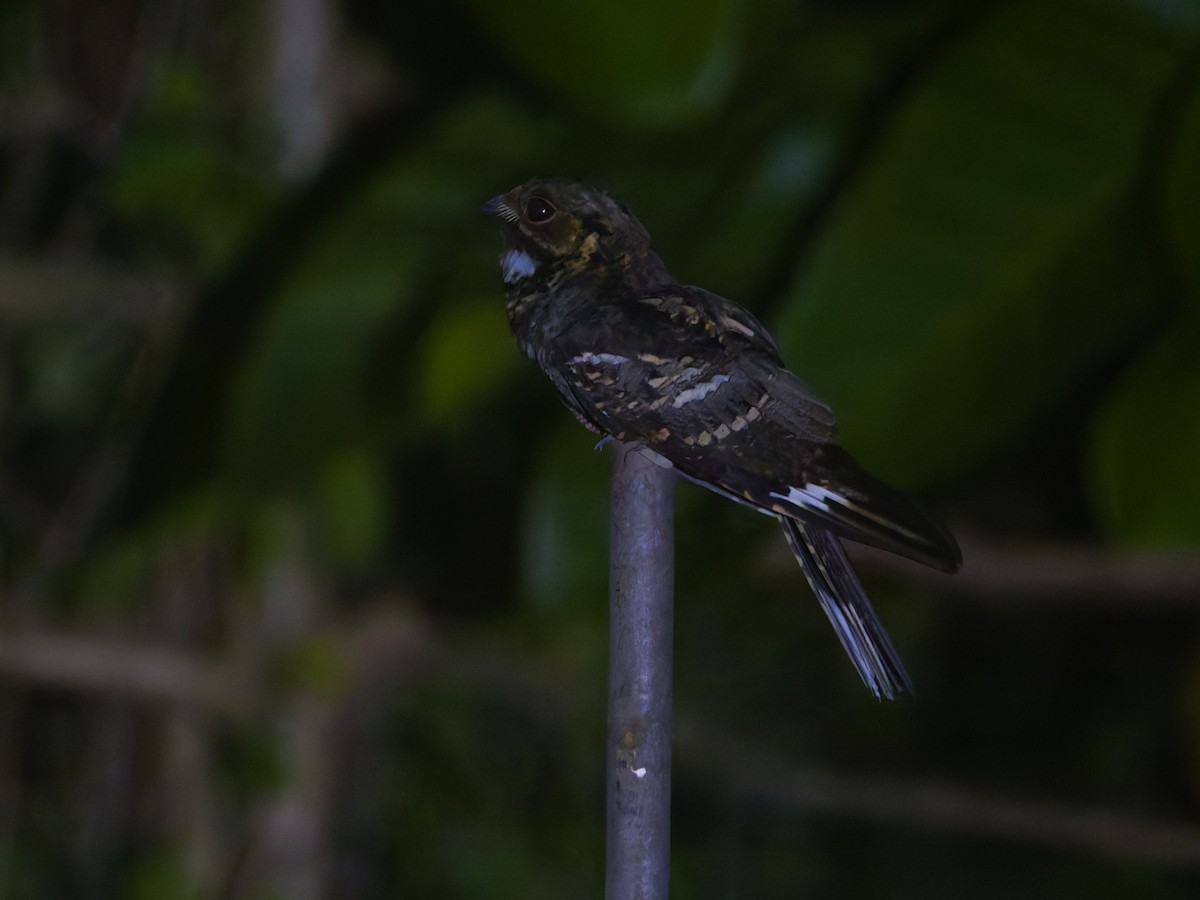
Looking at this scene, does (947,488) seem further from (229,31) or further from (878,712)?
(229,31)

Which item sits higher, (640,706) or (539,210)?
(539,210)

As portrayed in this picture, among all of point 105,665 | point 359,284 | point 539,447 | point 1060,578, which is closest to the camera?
point 539,447

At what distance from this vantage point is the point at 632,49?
1.99 feet

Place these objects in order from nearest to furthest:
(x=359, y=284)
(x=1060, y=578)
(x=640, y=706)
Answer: (x=640, y=706), (x=359, y=284), (x=1060, y=578)

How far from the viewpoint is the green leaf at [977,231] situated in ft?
1.94

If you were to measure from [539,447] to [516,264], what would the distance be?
26cm

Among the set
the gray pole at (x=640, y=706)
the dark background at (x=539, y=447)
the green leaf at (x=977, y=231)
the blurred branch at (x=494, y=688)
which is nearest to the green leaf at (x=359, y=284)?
the dark background at (x=539, y=447)

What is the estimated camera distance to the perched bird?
0.32m

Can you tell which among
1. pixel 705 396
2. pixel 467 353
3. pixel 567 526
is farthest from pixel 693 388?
pixel 467 353

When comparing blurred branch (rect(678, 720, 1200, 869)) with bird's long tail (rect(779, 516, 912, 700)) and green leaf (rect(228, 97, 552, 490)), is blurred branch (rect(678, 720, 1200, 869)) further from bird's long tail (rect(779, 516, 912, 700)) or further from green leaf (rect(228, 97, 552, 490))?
bird's long tail (rect(779, 516, 912, 700))

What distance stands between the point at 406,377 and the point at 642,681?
613 millimetres

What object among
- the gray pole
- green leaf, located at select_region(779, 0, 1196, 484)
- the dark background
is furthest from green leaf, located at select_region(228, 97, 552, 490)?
the gray pole

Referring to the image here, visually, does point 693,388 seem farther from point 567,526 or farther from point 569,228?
point 567,526

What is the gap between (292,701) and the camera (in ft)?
3.70
